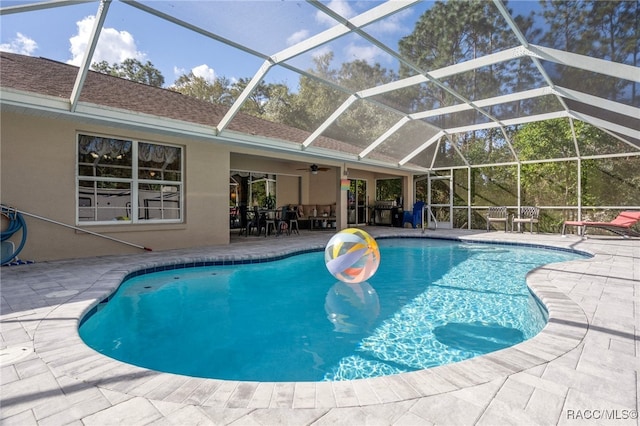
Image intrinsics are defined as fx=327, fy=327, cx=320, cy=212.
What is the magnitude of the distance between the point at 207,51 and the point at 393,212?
12101 mm

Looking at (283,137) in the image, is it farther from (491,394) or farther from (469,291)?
(491,394)

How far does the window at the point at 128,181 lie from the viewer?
24.1 ft

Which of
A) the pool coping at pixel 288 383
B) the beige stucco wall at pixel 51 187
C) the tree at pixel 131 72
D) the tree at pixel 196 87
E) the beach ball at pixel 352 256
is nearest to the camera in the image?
the pool coping at pixel 288 383

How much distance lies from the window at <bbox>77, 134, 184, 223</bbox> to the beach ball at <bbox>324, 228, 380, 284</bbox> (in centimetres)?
541

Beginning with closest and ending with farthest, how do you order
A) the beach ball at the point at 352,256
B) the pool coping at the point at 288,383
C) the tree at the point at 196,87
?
the pool coping at the point at 288,383
the beach ball at the point at 352,256
the tree at the point at 196,87

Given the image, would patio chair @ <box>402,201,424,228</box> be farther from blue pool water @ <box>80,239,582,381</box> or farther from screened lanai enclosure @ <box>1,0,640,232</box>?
blue pool water @ <box>80,239,582,381</box>

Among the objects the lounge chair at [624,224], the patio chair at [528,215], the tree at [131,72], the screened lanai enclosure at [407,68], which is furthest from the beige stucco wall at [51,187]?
the tree at [131,72]

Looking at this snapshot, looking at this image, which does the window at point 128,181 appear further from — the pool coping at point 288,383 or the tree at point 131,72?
the tree at point 131,72

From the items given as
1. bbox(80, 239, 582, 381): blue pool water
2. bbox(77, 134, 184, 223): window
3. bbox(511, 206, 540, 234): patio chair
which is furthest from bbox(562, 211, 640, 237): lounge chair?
bbox(77, 134, 184, 223): window

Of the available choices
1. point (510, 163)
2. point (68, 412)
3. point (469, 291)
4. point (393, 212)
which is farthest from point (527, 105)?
point (68, 412)

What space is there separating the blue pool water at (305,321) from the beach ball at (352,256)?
50 centimetres

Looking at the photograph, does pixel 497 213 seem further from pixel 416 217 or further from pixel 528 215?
pixel 416 217

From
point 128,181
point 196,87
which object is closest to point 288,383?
point 128,181

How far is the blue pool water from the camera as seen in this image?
3.27 m
